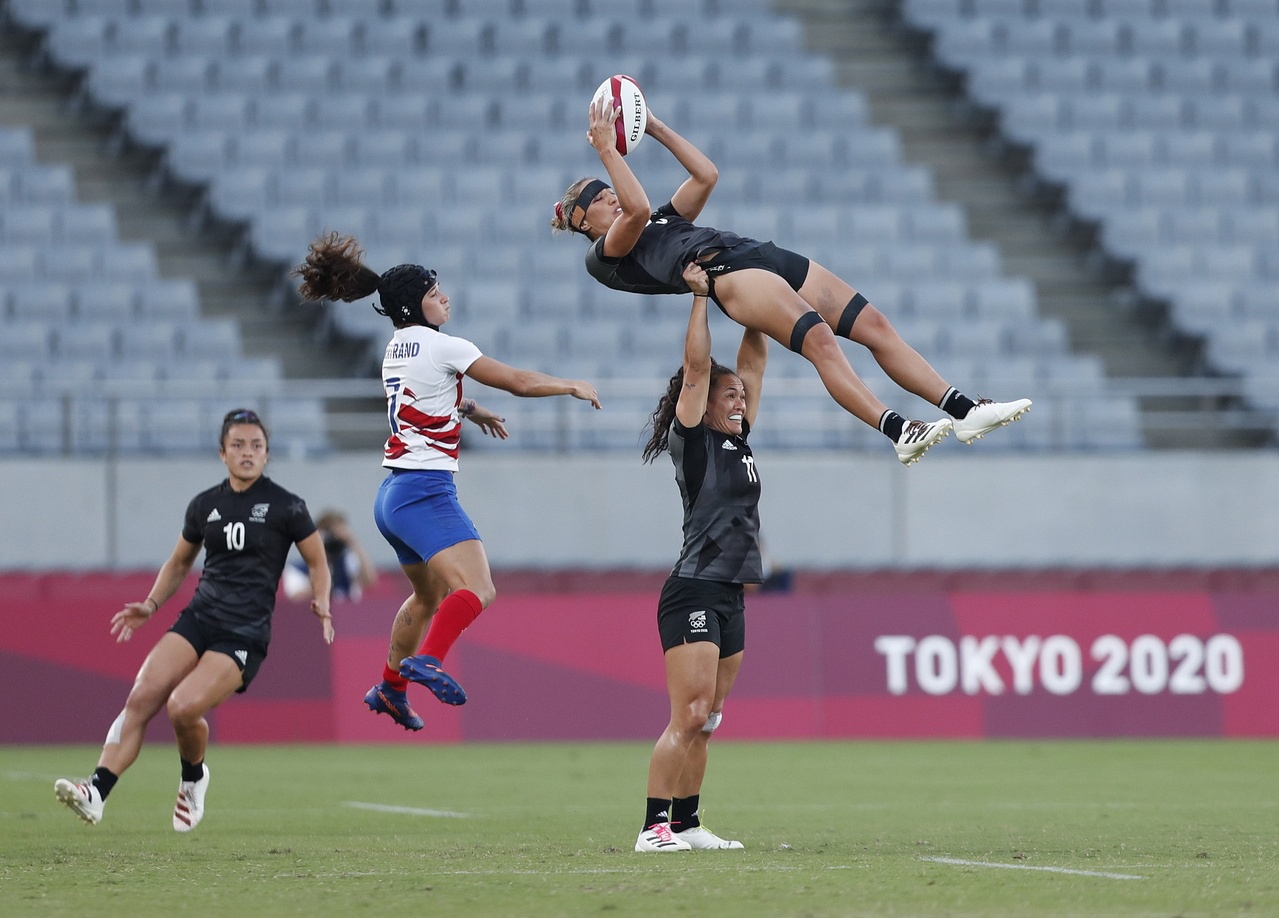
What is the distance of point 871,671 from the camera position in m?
16.8

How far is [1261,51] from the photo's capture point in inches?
974

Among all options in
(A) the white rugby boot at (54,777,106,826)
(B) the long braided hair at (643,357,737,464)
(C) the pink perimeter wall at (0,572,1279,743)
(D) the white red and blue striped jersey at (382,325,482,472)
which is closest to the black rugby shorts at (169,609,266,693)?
(A) the white rugby boot at (54,777,106,826)

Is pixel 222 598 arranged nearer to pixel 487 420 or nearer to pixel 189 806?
pixel 189 806

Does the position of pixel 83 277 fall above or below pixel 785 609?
above

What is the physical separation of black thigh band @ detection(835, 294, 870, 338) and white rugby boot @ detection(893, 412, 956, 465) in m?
0.77

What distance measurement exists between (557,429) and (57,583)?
16.5ft

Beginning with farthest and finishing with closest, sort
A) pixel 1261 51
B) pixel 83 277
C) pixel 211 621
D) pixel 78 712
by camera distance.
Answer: pixel 1261 51, pixel 83 277, pixel 78 712, pixel 211 621

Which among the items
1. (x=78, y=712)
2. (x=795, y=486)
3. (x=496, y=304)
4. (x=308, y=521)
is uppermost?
(x=496, y=304)

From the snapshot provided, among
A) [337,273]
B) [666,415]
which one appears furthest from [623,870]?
[337,273]

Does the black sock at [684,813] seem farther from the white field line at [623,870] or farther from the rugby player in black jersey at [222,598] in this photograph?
the rugby player in black jersey at [222,598]

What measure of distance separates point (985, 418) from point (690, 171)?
1.88 meters

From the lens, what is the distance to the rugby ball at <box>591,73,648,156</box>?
8.93m

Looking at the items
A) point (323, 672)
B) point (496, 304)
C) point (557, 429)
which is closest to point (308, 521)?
point (323, 672)

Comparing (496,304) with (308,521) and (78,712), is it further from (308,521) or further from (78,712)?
(308,521)
